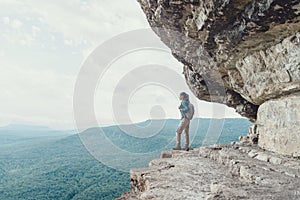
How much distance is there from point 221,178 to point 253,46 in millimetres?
6693

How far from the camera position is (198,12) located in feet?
40.8

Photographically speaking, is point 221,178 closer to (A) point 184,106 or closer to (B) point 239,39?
(B) point 239,39

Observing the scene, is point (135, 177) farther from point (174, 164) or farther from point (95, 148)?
point (95, 148)

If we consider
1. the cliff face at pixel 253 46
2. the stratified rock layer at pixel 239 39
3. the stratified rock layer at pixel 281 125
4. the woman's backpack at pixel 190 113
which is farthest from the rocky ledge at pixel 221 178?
the woman's backpack at pixel 190 113

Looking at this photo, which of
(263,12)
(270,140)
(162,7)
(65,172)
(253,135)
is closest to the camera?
(263,12)

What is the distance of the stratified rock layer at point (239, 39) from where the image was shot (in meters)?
10.3

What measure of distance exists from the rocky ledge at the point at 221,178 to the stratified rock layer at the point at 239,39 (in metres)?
3.76

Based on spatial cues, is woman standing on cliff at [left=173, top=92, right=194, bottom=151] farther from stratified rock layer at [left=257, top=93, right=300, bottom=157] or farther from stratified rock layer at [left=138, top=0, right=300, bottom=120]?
stratified rock layer at [left=257, top=93, right=300, bottom=157]

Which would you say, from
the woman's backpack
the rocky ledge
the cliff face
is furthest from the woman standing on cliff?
the rocky ledge

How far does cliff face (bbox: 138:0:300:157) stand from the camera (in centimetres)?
1043

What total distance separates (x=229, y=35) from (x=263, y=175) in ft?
22.5

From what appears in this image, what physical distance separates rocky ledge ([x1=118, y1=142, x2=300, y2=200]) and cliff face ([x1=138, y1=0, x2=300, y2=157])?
6.46 ft

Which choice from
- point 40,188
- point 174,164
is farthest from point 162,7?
point 40,188

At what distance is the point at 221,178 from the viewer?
29.3ft
